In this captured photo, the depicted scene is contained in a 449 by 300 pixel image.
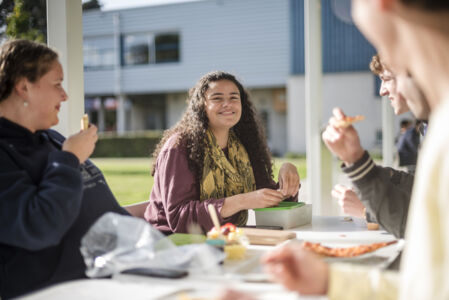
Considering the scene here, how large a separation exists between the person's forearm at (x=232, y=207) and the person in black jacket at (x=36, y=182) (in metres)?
0.64

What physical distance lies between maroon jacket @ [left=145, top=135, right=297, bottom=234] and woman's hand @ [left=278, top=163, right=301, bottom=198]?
11.9 inches

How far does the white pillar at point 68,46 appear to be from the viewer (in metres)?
2.19

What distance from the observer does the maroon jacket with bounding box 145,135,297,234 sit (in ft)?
7.04

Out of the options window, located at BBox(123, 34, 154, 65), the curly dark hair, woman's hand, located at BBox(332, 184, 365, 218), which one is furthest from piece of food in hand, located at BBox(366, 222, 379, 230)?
window, located at BBox(123, 34, 154, 65)

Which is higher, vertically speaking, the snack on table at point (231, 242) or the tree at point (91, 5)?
the tree at point (91, 5)

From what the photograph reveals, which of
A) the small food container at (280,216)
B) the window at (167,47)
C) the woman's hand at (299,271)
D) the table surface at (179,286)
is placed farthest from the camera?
the window at (167,47)

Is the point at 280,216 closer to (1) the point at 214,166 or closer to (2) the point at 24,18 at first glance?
(1) the point at 214,166

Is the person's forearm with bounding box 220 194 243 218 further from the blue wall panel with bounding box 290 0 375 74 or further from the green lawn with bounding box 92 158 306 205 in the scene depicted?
the blue wall panel with bounding box 290 0 375 74

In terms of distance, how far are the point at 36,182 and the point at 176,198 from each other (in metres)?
0.82

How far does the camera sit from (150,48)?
19422 mm

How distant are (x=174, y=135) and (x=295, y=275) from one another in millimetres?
1567

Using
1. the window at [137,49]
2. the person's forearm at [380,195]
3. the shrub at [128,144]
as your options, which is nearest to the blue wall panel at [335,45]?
the shrub at [128,144]

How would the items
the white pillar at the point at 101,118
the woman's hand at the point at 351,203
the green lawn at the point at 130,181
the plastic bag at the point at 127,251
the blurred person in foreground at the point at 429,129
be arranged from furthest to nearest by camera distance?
the white pillar at the point at 101,118 → the green lawn at the point at 130,181 → the woman's hand at the point at 351,203 → the plastic bag at the point at 127,251 → the blurred person in foreground at the point at 429,129

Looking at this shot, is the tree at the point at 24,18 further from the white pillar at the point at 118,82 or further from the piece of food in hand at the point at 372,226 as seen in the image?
the white pillar at the point at 118,82
